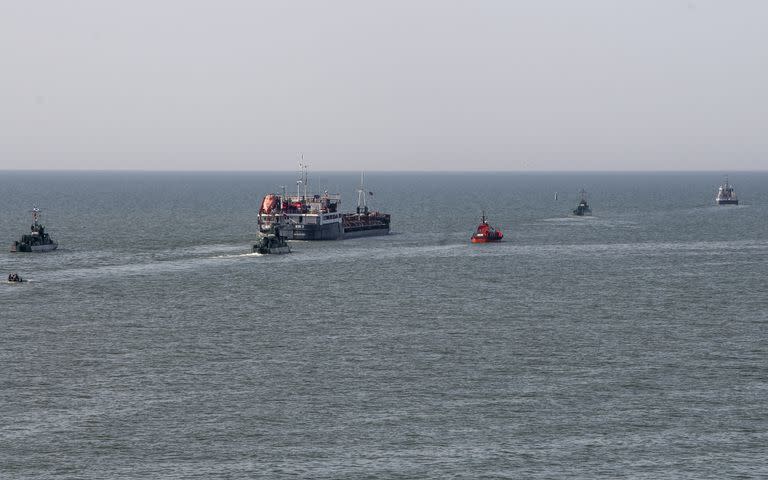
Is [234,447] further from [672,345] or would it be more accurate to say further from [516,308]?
[516,308]

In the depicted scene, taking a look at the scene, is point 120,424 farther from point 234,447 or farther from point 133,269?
point 133,269

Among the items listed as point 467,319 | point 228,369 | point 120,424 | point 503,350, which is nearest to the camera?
point 120,424

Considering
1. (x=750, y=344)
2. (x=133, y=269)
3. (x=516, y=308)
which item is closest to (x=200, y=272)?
(x=133, y=269)

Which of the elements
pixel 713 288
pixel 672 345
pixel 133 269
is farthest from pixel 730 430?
pixel 133 269

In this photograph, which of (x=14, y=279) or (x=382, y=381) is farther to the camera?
(x=14, y=279)

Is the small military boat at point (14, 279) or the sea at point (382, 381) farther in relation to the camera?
the small military boat at point (14, 279)

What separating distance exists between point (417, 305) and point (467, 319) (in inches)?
573

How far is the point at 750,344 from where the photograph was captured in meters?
112

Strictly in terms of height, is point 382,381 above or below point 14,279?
below

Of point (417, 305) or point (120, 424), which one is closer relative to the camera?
point (120, 424)

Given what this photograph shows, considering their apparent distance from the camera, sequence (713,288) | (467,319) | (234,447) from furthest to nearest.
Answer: (713,288) < (467,319) < (234,447)

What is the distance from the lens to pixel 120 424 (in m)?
81.9

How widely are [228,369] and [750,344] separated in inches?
2125

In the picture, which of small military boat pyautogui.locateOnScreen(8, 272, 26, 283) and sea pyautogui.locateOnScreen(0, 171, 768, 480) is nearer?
sea pyautogui.locateOnScreen(0, 171, 768, 480)
